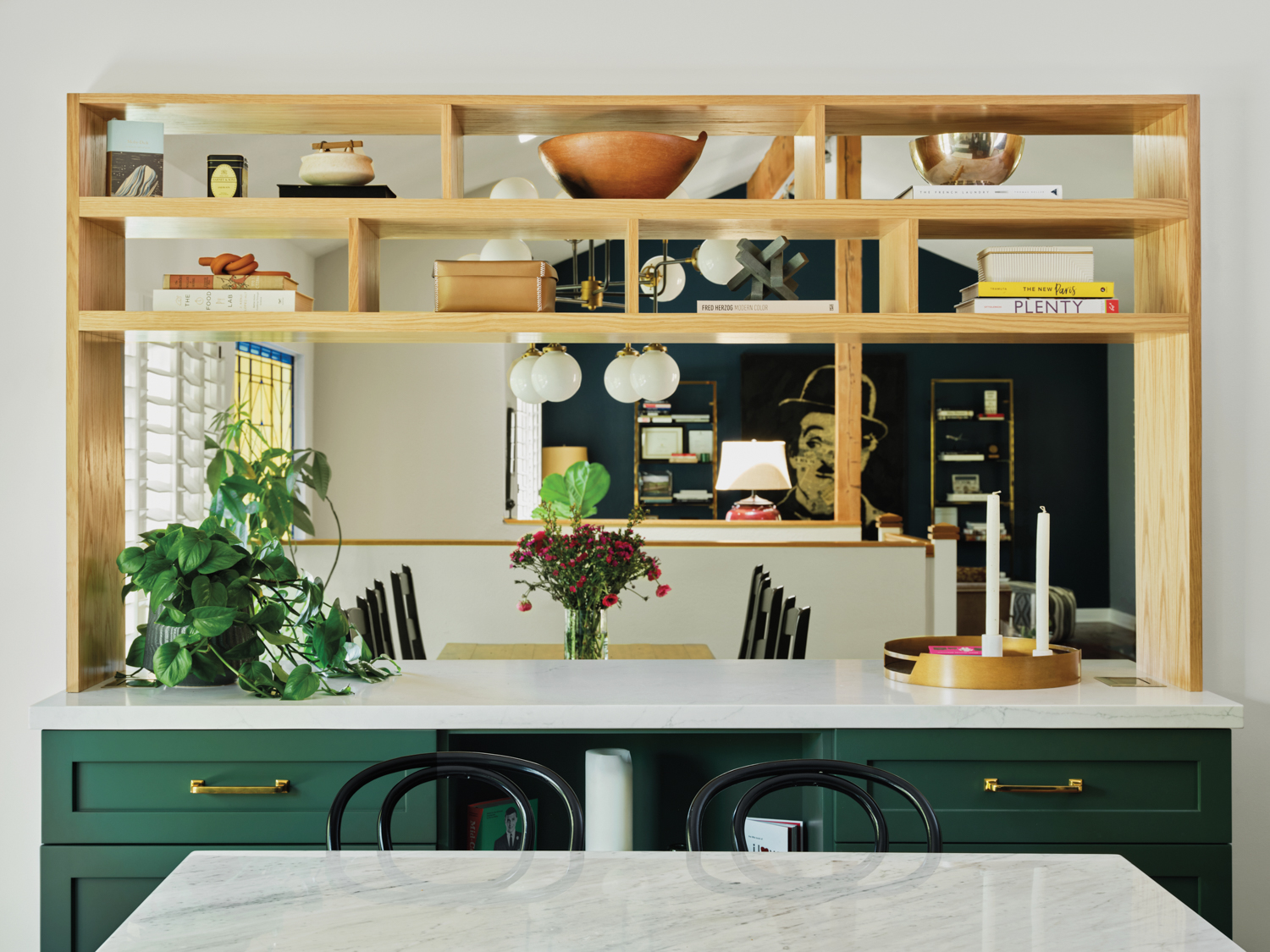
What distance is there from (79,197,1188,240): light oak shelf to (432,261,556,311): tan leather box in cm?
10

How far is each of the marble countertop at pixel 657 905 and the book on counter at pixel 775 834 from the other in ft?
2.19

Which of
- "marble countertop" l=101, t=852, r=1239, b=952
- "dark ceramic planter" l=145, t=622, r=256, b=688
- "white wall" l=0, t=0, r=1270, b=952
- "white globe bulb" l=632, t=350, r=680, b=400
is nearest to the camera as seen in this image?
"marble countertop" l=101, t=852, r=1239, b=952

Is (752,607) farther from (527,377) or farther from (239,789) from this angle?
(239,789)

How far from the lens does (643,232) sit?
230 centimetres

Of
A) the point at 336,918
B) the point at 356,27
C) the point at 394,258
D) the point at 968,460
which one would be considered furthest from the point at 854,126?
the point at 968,460

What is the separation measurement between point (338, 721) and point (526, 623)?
9.96 feet

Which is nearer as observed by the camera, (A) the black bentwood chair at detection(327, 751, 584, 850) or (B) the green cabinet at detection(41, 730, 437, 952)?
(A) the black bentwood chair at detection(327, 751, 584, 850)

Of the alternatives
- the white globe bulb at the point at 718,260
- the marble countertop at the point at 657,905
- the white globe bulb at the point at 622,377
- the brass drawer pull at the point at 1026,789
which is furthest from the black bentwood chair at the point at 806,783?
the white globe bulb at the point at 622,377

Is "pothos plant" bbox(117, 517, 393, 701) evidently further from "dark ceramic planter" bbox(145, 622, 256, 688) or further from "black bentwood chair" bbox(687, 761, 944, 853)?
"black bentwood chair" bbox(687, 761, 944, 853)

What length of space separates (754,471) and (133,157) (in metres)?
5.75

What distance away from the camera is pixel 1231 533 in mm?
2346

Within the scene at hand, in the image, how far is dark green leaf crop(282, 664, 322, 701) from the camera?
2.10 metres

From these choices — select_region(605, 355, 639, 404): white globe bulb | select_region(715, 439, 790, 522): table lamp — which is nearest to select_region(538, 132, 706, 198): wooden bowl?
select_region(605, 355, 639, 404): white globe bulb

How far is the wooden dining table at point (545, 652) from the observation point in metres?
3.63
